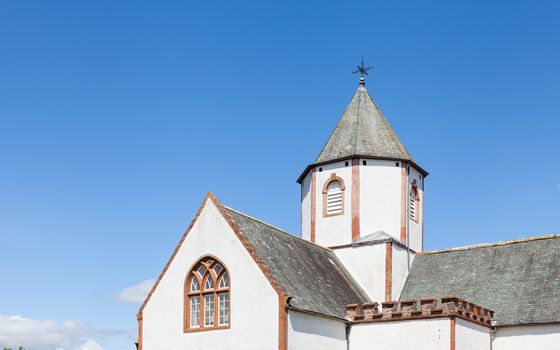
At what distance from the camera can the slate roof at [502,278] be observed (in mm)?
40281

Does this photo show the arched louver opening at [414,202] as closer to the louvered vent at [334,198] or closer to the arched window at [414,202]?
the arched window at [414,202]

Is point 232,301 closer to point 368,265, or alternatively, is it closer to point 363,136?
point 368,265

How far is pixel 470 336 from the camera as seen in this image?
126 ft

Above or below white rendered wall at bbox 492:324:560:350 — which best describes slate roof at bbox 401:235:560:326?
above

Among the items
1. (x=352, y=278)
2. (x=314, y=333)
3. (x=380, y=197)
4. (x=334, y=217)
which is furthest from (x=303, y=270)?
(x=380, y=197)

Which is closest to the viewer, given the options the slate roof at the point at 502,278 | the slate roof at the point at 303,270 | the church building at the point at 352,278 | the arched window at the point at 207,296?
the church building at the point at 352,278

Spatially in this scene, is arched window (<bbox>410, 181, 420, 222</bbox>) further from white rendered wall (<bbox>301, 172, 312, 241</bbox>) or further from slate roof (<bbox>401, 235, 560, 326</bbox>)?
white rendered wall (<bbox>301, 172, 312, 241</bbox>)

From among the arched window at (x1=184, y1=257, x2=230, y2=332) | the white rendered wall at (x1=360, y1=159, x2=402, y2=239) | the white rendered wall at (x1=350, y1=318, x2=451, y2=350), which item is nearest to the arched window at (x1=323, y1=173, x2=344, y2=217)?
the white rendered wall at (x1=360, y1=159, x2=402, y2=239)

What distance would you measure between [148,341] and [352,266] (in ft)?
38.2

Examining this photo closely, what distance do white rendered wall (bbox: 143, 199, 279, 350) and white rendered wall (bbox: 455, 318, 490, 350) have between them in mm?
7983

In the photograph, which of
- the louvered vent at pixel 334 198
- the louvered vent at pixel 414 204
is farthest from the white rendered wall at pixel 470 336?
the louvered vent at pixel 334 198

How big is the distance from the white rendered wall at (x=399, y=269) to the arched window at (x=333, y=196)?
3.83 m

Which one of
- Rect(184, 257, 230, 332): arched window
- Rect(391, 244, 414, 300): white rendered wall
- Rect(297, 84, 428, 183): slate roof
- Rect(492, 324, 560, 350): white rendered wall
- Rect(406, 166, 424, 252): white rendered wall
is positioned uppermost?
Rect(297, 84, 428, 183): slate roof

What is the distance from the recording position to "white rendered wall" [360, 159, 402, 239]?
47.0 m
